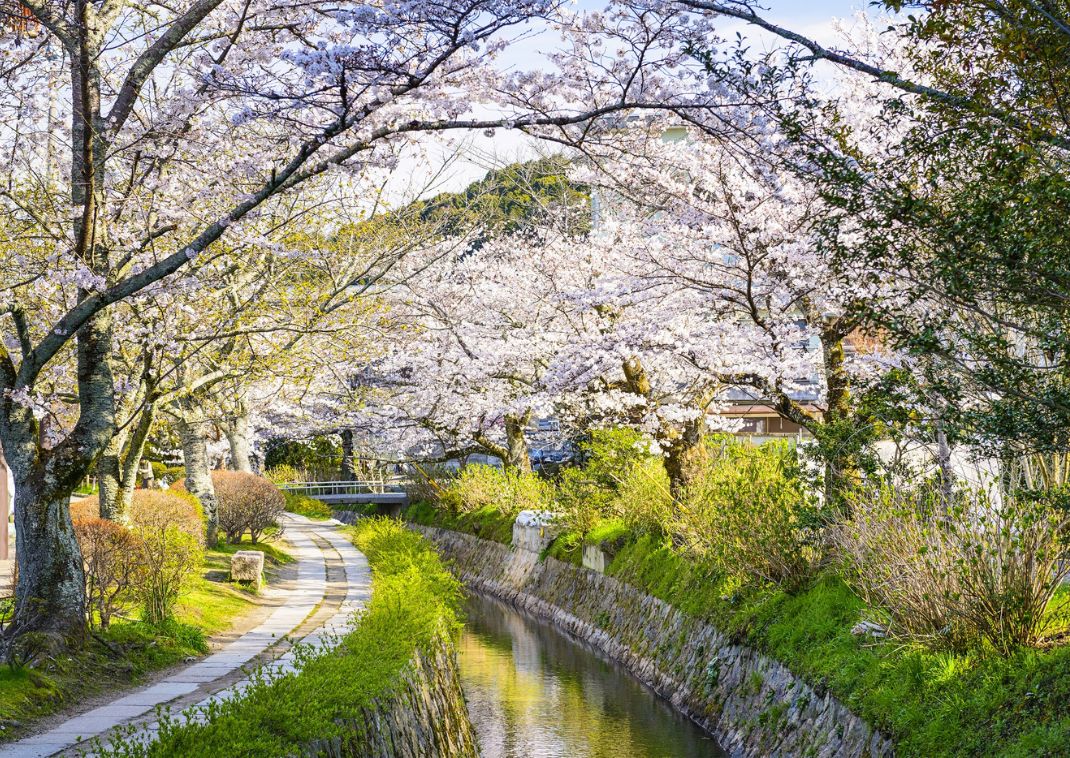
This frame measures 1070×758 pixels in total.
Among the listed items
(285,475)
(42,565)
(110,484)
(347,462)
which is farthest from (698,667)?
(285,475)

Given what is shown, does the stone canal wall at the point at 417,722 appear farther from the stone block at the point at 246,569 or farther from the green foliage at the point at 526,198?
the green foliage at the point at 526,198

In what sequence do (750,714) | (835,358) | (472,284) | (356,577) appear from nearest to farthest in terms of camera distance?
(750,714) < (835,358) < (356,577) < (472,284)

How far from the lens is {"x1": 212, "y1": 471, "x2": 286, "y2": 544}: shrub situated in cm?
2311

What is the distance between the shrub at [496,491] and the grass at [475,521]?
0.61ft

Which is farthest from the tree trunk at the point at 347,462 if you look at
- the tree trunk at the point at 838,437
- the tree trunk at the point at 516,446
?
the tree trunk at the point at 838,437

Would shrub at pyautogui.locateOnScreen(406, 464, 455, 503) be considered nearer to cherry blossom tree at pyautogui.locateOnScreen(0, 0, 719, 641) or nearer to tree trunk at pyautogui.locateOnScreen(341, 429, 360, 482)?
tree trunk at pyautogui.locateOnScreen(341, 429, 360, 482)

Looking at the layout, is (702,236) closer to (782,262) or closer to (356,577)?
(782,262)

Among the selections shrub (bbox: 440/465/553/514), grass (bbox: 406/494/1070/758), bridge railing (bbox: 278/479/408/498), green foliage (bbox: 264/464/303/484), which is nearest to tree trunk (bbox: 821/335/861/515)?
grass (bbox: 406/494/1070/758)

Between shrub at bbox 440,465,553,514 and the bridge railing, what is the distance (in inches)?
372

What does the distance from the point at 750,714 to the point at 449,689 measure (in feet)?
11.3

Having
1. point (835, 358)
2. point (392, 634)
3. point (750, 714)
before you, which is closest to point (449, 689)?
point (392, 634)

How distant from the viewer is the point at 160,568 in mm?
11812

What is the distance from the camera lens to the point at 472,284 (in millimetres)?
26656

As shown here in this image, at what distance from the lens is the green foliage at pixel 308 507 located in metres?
38.6
